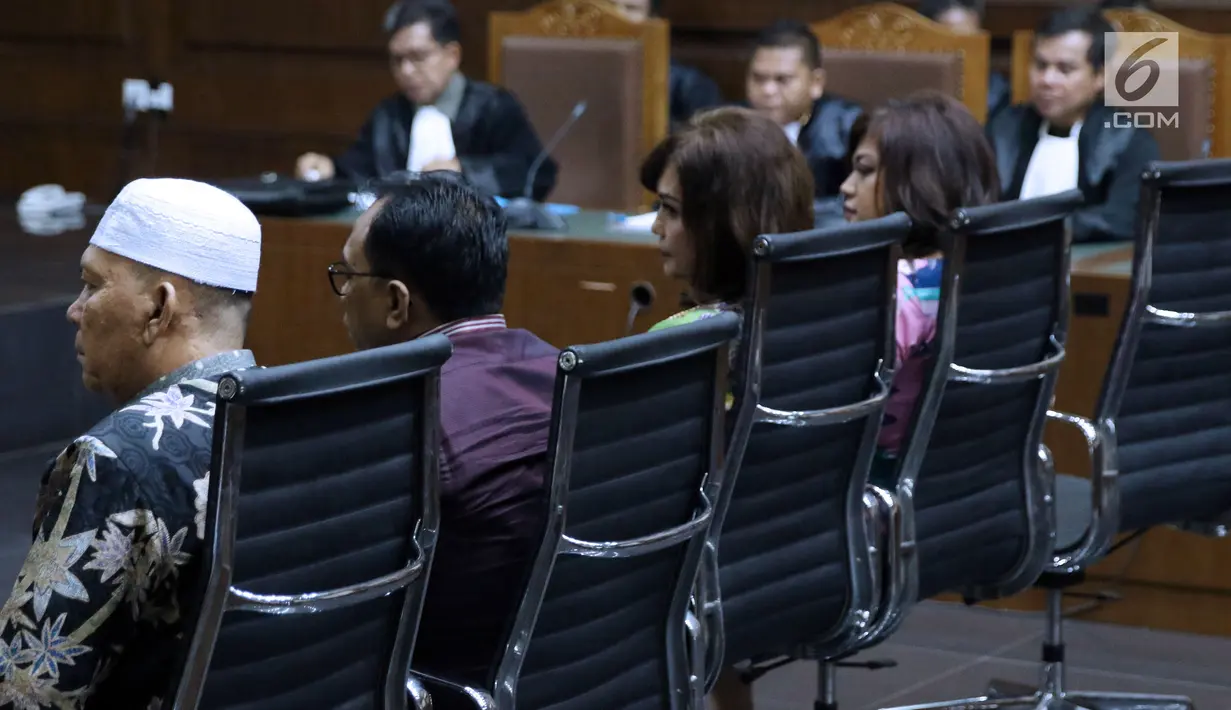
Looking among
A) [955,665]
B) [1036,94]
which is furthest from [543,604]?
[1036,94]

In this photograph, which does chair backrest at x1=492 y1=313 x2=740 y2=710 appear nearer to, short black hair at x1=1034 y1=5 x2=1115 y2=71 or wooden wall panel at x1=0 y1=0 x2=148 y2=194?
short black hair at x1=1034 y1=5 x2=1115 y2=71

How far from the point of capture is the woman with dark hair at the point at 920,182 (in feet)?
8.30

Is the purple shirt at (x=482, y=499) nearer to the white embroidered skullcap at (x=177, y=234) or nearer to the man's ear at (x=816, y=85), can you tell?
the white embroidered skullcap at (x=177, y=234)

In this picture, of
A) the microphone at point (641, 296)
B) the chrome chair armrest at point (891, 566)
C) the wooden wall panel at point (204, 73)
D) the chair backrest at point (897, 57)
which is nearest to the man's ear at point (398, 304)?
the chrome chair armrest at point (891, 566)

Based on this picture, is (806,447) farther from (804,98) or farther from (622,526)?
(804,98)

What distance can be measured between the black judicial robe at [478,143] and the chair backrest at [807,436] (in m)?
2.82

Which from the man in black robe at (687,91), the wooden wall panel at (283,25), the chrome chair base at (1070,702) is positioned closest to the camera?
the chrome chair base at (1070,702)

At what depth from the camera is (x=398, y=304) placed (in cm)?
185

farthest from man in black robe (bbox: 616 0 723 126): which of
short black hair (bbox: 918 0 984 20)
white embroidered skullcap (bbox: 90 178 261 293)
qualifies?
white embroidered skullcap (bbox: 90 178 261 293)

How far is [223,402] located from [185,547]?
181 millimetres

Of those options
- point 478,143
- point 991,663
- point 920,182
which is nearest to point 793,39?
point 478,143

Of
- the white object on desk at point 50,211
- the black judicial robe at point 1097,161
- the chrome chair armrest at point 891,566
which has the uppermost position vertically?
the black judicial robe at point 1097,161

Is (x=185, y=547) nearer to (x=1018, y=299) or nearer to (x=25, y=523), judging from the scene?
(x=1018, y=299)

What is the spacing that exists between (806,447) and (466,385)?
0.55m
